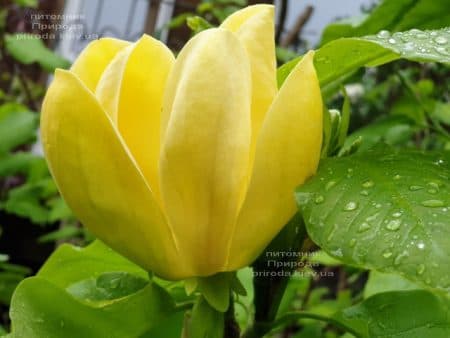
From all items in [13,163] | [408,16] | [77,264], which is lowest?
[13,163]

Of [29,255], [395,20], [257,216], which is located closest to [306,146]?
[257,216]

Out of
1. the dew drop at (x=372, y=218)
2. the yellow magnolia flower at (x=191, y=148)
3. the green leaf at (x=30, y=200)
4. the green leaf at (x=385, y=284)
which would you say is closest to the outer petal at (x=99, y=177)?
the yellow magnolia flower at (x=191, y=148)

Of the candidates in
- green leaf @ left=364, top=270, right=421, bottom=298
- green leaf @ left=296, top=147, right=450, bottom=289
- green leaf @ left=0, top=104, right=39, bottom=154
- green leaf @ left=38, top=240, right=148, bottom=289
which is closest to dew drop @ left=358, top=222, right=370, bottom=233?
green leaf @ left=296, top=147, right=450, bottom=289

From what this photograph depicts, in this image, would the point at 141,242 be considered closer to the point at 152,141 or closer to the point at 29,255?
the point at 152,141

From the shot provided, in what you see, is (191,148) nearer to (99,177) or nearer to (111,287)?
(99,177)

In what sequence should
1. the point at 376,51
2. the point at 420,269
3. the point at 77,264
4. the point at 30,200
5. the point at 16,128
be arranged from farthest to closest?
the point at 30,200, the point at 16,128, the point at 77,264, the point at 376,51, the point at 420,269

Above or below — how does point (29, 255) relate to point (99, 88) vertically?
below

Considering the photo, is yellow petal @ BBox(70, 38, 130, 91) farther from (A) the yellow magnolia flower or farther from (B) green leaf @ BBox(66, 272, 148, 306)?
(B) green leaf @ BBox(66, 272, 148, 306)

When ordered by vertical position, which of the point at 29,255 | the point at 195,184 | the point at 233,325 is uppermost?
the point at 195,184

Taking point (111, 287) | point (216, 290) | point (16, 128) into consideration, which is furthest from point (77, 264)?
point (16, 128)
